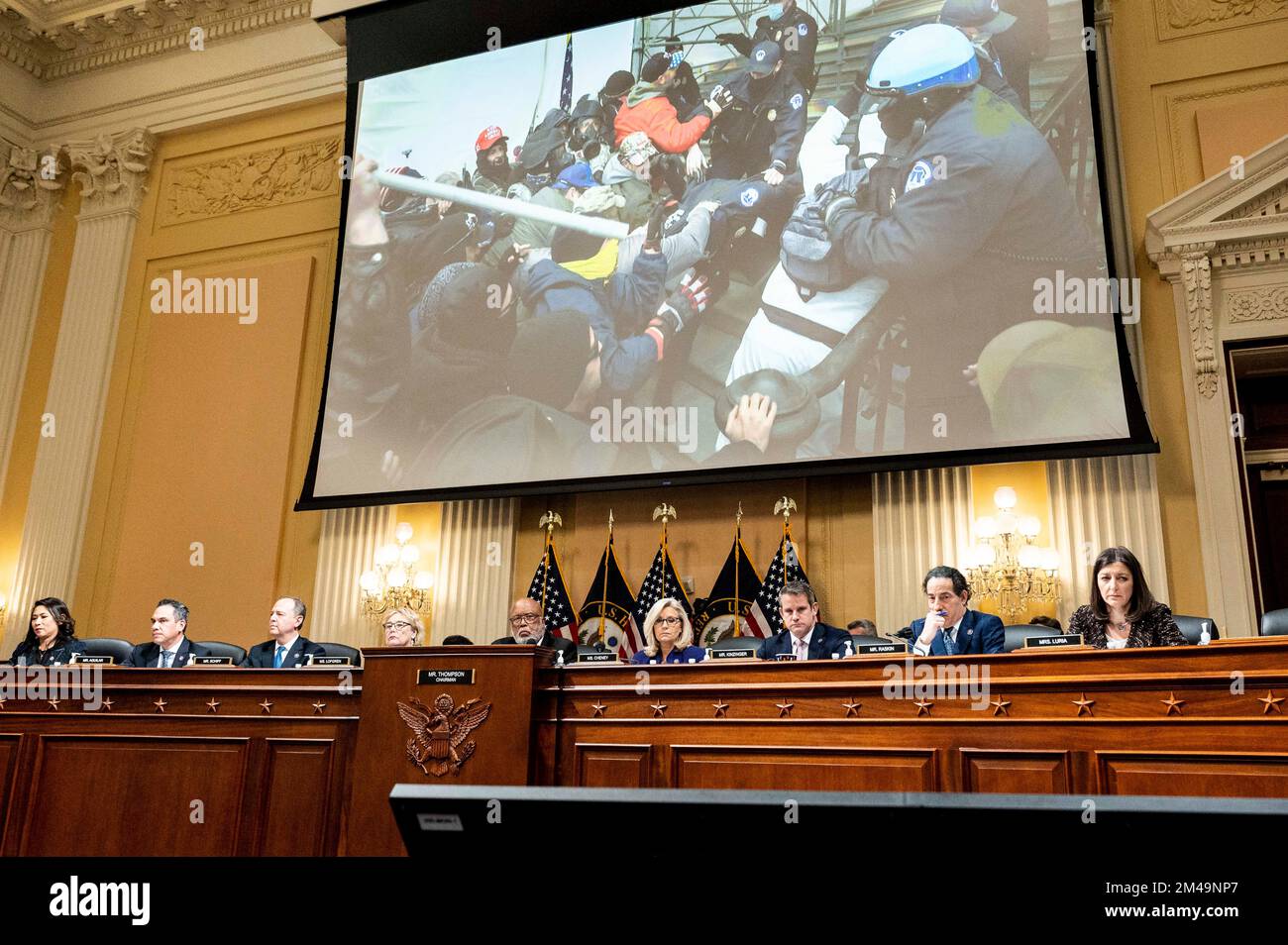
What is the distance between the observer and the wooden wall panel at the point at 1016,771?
3.36 metres

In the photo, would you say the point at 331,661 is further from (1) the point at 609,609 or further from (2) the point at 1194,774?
(2) the point at 1194,774

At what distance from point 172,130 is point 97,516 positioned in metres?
3.65

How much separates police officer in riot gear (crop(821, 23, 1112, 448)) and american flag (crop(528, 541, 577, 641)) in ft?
8.49

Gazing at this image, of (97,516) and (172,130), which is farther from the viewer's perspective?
(172,130)

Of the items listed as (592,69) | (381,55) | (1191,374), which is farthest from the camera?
(381,55)

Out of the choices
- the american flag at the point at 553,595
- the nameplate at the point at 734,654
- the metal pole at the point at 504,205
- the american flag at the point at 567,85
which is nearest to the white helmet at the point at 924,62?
the metal pole at the point at 504,205

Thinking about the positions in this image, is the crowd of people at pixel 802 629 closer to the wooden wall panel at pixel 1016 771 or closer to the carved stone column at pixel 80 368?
the wooden wall panel at pixel 1016 771

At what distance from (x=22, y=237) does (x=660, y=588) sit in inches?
287

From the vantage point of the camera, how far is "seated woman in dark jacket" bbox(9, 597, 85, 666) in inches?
223

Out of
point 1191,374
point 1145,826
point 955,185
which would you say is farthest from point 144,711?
point 1191,374

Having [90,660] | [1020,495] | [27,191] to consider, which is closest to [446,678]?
[90,660]

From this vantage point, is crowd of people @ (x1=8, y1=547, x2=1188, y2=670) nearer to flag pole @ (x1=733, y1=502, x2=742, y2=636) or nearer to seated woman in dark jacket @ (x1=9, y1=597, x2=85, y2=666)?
seated woman in dark jacket @ (x1=9, y1=597, x2=85, y2=666)

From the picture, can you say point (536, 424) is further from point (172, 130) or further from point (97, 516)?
point (172, 130)

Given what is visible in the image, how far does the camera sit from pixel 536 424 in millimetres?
7688
